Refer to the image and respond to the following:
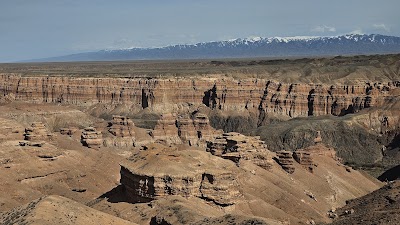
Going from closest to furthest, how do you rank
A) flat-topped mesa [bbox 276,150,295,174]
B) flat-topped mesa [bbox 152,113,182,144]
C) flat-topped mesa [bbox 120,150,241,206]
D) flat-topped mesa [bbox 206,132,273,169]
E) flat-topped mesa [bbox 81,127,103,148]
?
flat-topped mesa [bbox 120,150,241,206], flat-topped mesa [bbox 206,132,273,169], flat-topped mesa [bbox 276,150,295,174], flat-topped mesa [bbox 81,127,103,148], flat-topped mesa [bbox 152,113,182,144]

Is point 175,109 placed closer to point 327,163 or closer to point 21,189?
point 327,163

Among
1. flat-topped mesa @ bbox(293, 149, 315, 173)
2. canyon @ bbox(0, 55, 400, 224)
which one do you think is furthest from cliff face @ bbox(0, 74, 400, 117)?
flat-topped mesa @ bbox(293, 149, 315, 173)

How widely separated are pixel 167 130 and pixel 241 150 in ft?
159

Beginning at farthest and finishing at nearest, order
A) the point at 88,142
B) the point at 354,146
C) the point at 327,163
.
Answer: the point at 354,146 < the point at 88,142 < the point at 327,163

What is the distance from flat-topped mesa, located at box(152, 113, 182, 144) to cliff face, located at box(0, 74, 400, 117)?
46.3m

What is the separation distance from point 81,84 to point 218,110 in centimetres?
4208

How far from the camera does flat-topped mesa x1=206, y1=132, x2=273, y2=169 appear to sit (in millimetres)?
58219

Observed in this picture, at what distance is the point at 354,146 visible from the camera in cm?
12144

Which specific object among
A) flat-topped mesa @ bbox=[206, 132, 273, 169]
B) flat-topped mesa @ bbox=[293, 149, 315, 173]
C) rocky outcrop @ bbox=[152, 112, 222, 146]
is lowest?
rocky outcrop @ bbox=[152, 112, 222, 146]

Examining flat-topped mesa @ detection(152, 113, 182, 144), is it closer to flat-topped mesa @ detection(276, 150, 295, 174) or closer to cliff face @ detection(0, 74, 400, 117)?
flat-topped mesa @ detection(276, 150, 295, 174)

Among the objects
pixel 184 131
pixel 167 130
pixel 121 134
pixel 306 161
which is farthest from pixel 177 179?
pixel 184 131

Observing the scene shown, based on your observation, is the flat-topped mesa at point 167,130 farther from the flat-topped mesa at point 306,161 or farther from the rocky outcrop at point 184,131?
the flat-topped mesa at point 306,161

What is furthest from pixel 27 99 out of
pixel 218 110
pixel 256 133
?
pixel 256 133

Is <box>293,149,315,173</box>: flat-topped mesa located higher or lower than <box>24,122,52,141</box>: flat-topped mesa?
lower
